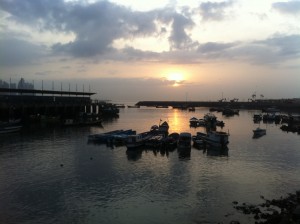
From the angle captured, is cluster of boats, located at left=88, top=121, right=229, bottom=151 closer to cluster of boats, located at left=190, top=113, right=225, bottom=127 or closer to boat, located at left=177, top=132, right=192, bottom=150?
boat, located at left=177, top=132, right=192, bottom=150

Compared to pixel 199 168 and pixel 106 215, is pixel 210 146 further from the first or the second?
pixel 106 215

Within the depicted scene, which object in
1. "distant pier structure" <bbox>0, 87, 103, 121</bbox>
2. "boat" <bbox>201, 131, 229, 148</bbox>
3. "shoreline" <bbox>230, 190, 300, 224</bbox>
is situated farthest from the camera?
"distant pier structure" <bbox>0, 87, 103, 121</bbox>

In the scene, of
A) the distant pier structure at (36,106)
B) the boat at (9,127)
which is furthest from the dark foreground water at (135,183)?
the distant pier structure at (36,106)

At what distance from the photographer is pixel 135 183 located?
1438 inches

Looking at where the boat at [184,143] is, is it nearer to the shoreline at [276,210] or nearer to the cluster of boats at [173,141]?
the cluster of boats at [173,141]

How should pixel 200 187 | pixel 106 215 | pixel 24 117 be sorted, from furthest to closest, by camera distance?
pixel 24 117, pixel 200 187, pixel 106 215

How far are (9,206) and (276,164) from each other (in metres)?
34.3

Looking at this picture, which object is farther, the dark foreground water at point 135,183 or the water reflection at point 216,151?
the water reflection at point 216,151

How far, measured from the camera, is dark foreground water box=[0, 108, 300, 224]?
2823 centimetres

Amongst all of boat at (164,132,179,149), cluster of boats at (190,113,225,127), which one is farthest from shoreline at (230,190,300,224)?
cluster of boats at (190,113,225,127)

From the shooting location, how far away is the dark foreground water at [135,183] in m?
28.2

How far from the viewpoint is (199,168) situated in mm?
44125

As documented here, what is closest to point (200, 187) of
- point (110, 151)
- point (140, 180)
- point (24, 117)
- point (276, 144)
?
point (140, 180)

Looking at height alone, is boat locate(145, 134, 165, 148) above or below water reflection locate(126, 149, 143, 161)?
above
